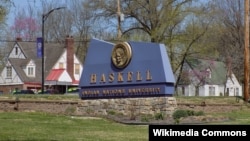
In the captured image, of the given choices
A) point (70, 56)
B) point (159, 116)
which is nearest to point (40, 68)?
point (70, 56)

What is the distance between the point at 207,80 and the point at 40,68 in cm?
2211

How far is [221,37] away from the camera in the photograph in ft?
202

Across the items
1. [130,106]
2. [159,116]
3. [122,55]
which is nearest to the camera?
[159,116]

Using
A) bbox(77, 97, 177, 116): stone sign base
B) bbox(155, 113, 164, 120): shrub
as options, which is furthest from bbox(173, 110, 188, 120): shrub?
bbox(77, 97, 177, 116): stone sign base

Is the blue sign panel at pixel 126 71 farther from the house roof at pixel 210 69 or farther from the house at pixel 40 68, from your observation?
the house at pixel 40 68

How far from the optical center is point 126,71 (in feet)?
80.5

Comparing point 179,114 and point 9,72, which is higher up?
point 9,72

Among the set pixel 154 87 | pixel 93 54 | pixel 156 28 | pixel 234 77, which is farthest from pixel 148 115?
pixel 234 77

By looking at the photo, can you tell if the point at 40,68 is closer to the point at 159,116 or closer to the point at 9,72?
the point at 9,72

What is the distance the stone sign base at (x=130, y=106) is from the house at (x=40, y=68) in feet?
135

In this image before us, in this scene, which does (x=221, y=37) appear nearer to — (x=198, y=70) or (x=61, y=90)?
(x=198, y=70)

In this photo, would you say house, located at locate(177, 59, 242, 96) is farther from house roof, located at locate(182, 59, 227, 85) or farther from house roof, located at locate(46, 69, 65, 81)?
house roof, located at locate(46, 69, 65, 81)

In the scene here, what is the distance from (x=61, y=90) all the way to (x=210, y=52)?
23465mm

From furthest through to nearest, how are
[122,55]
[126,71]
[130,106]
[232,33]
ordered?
[232,33]
[122,55]
[126,71]
[130,106]
